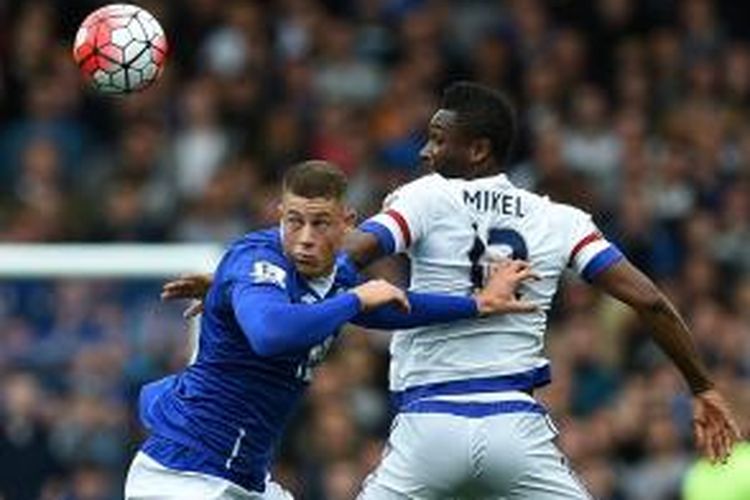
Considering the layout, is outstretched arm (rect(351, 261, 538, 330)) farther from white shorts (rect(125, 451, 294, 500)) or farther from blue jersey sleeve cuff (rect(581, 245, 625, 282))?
white shorts (rect(125, 451, 294, 500))

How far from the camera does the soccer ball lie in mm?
10344

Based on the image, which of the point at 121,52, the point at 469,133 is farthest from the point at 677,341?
the point at 121,52

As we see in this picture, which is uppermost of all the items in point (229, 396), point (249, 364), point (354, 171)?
point (249, 364)

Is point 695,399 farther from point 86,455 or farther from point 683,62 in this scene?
point 683,62

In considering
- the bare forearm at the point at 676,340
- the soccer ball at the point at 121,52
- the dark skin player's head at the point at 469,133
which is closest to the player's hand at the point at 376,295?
the dark skin player's head at the point at 469,133

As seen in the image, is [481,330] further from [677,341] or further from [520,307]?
[677,341]

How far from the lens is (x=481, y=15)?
17.9 m

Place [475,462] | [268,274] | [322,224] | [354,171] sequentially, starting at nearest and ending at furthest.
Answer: [268,274] < [322,224] < [475,462] < [354,171]

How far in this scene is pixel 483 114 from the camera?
926cm

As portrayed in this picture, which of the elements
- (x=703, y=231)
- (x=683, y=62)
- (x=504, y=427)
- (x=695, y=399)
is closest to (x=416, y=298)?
(x=504, y=427)

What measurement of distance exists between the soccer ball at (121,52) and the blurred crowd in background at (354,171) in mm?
3008

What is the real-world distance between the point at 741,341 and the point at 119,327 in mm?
3650

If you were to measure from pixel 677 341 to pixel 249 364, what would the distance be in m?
1.62

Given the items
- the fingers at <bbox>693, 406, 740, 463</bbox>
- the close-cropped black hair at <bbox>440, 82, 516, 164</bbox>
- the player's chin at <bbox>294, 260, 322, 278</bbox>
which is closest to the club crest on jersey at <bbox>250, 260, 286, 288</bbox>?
the player's chin at <bbox>294, 260, 322, 278</bbox>
